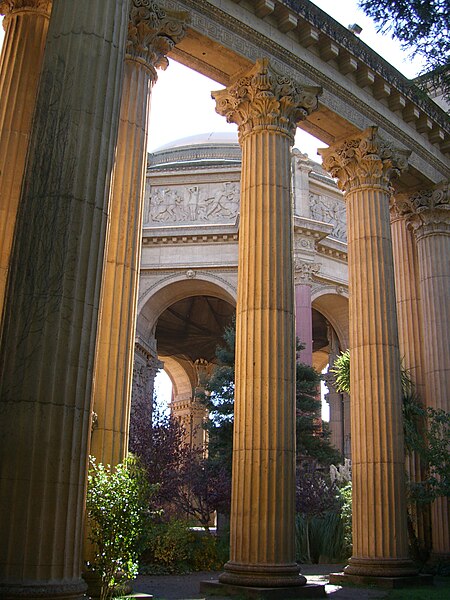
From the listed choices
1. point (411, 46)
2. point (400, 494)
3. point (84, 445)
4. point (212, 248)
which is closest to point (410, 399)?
point (400, 494)

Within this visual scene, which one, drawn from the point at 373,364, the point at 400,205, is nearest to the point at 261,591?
the point at 373,364

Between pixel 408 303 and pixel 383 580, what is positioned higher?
pixel 408 303

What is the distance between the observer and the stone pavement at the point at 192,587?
15789mm

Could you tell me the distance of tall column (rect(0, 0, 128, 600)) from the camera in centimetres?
907

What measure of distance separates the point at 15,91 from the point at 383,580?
14.1 metres

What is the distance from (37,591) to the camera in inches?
347

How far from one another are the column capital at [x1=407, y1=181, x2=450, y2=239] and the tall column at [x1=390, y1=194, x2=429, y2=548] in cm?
46

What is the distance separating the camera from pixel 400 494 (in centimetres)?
1834

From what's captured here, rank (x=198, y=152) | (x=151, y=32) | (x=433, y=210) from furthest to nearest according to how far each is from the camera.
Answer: (x=198, y=152)
(x=433, y=210)
(x=151, y=32)

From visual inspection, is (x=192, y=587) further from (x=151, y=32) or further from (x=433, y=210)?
(x=433, y=210)

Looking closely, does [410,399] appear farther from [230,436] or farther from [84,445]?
[84,445]

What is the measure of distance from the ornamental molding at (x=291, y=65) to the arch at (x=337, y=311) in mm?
21280

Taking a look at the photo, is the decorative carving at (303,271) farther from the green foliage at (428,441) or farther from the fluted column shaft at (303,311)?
the green foliage at (428,441)

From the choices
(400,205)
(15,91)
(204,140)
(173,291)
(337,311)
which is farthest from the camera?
(204,140)
